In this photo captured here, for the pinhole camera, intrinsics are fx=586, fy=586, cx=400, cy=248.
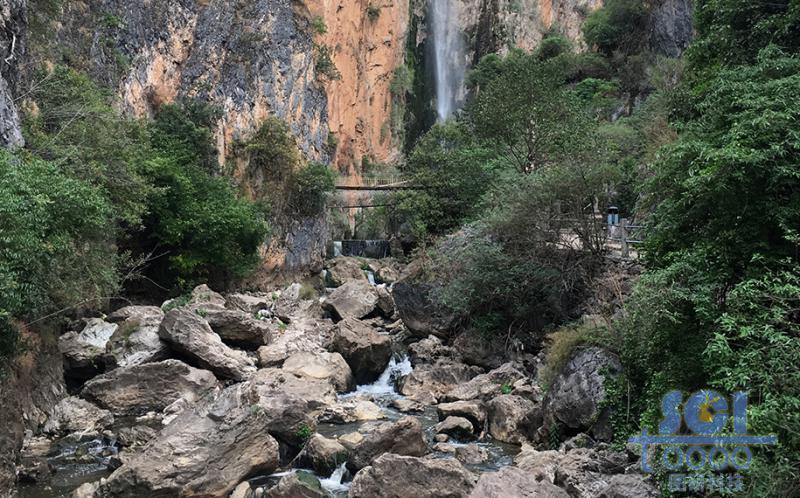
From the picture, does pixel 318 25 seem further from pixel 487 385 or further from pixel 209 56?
pixel 487 385

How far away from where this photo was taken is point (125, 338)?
44.3 ft

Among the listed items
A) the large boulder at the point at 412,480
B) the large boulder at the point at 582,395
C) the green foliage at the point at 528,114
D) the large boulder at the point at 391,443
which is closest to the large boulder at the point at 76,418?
the large boulder at the point at 391,443

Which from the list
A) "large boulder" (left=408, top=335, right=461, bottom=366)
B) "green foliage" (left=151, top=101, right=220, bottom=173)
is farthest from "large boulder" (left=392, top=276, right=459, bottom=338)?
"green foliage" (left=151, top=101, right=220, bottom=173)

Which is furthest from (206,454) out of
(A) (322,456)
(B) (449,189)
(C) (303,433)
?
(B) (449,189)

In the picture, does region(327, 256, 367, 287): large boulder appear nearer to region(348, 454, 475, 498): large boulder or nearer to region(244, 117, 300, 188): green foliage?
region(244, 117, 300, 188): green foliage

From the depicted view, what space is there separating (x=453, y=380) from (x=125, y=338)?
7.74 meters

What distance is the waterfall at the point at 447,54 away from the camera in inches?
1802

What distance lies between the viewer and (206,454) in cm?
796

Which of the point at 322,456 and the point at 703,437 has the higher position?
the point at 703,437

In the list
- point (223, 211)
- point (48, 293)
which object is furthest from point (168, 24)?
point (48, 293)

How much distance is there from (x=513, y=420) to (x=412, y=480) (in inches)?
156

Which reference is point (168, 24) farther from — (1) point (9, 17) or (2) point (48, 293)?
(2) point (48, 293)

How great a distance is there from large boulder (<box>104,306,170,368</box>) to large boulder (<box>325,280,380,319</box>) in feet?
21.4

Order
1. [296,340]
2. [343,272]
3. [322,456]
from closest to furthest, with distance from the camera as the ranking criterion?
[322,456]
[296,340]
[343,272]
